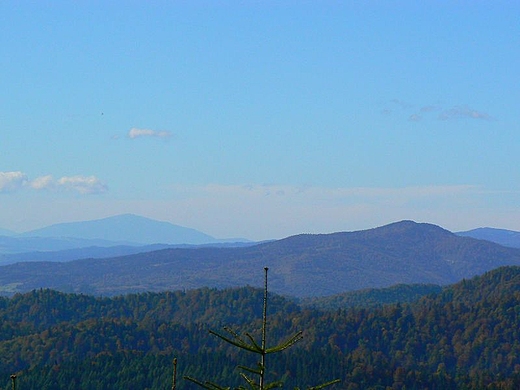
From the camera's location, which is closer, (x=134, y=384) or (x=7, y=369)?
(x=134, y=384)

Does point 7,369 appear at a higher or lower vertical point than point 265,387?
lower

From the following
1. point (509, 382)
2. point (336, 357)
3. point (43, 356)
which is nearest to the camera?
point (509, 382)

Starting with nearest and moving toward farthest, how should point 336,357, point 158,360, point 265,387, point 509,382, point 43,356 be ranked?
point 265,387
point 509,382
point 158,360
point 336,357
point 43,356

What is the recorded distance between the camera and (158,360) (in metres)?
171

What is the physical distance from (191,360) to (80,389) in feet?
81.1

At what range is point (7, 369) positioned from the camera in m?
190

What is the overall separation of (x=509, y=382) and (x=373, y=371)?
28602 millimetres

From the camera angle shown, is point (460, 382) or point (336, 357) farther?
point (336, 357)

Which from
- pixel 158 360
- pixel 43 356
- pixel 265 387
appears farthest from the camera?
pixel 43 356

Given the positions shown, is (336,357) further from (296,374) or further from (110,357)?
(110,357)

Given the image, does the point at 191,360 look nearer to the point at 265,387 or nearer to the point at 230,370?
the point at 230,370

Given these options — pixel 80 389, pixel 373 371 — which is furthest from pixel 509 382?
pixel 80 389

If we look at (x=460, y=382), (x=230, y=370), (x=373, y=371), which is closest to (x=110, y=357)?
(x=230, y=370)

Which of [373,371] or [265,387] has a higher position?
[265,387]
